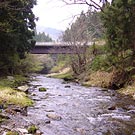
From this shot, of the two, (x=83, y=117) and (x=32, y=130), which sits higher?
(x=32, y=130)

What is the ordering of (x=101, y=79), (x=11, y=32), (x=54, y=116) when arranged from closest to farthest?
(x=54, y=116) → (x=11, y=32) → (x=101, y=79)

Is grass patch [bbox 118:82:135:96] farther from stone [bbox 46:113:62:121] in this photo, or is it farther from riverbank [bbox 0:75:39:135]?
stone [bbox 46:113:62:121]

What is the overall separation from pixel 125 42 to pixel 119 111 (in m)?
10.8

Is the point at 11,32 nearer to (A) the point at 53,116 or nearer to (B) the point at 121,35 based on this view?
(B) the point at 121,35

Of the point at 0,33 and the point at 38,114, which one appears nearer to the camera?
the point at 38,114

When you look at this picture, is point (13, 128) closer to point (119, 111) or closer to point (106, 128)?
point (106, 128)

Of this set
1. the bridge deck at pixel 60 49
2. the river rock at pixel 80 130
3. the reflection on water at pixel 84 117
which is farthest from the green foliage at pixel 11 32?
the river rock at pixel 80 130

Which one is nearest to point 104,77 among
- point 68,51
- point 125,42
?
point 125,42

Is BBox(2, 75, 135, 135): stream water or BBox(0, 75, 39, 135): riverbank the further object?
BBox(2, 75, 135, 135): stream water

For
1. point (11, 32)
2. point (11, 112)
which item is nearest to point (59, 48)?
point (11, 32)

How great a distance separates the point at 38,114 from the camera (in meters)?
13.3

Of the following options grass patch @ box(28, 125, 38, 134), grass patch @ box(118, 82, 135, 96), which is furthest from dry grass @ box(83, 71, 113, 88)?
Result: grass patch @ box(28, 125, 38, 134)

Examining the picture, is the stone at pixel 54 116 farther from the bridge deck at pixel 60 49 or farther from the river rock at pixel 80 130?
the bridge deck at pixel 60 49

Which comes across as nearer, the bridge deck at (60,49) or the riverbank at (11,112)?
the riverbank at (11,112)
